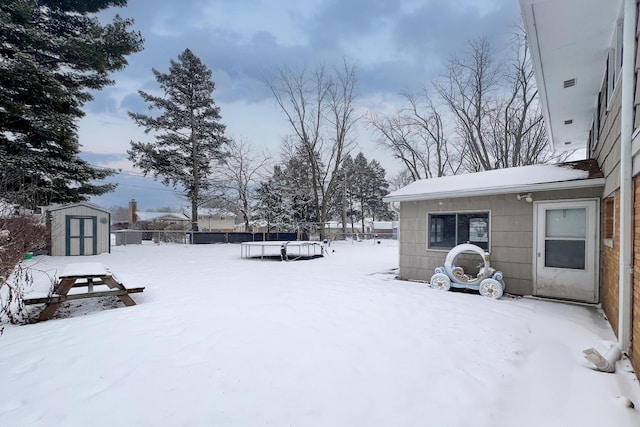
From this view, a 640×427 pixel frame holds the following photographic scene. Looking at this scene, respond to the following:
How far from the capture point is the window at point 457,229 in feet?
19.8

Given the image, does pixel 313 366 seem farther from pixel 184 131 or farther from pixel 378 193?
pixel 378 193

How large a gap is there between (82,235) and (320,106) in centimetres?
1463

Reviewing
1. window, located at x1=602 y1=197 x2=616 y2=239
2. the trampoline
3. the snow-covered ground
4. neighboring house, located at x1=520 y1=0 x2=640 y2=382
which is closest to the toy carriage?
the snow-covered ground

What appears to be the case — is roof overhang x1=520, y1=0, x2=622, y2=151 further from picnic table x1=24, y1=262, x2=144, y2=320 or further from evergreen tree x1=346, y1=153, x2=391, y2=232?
evergreen tree x1=346, y1=153, x2=391, y2=232

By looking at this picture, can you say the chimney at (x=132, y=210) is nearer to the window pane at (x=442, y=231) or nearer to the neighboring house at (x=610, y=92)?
the window pane at (x=442, y=231)

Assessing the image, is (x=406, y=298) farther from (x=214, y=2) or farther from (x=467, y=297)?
(x=214, y=2)

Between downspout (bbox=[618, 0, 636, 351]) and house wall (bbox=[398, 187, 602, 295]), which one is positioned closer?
downspout (bbox=[618, 0, 636, 351])

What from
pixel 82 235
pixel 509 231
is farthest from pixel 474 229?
pixel 82 235

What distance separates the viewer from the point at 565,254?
5.06m

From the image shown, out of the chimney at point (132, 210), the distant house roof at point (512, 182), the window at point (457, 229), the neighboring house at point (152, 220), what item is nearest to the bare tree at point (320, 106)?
the neighboring house at point (152, 220)

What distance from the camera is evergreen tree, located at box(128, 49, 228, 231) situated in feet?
62.1

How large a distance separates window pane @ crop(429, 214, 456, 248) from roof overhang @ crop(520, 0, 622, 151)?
9.03ft

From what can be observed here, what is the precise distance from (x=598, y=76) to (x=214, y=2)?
38.1ft

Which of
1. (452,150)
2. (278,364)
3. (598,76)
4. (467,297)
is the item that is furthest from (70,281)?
(452,150)
